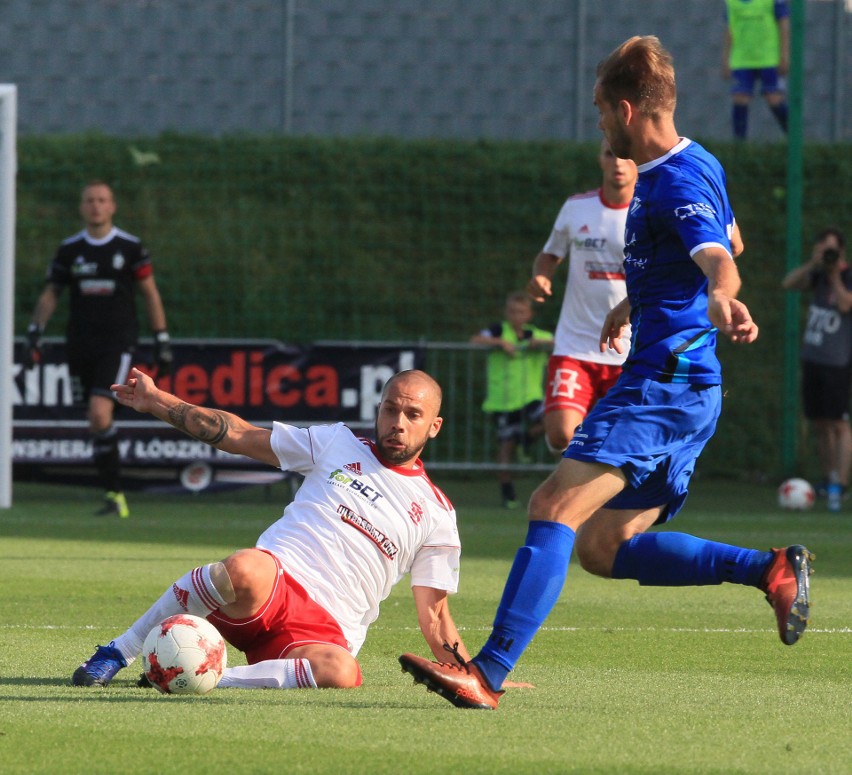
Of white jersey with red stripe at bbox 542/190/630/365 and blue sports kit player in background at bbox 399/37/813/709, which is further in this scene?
white jersey with red stripe at bbox 542/190/630/365

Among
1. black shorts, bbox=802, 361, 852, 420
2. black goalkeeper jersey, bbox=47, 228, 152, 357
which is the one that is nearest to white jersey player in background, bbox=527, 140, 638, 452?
black goalkeeper jersey, bbox=47, 228, 152, 357

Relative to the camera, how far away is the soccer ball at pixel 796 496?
1309cm

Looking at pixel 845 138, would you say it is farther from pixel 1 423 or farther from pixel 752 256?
pixel 1 423

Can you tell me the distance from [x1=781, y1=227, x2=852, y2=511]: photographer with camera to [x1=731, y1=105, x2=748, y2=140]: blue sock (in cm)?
301

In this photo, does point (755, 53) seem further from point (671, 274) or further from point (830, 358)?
point (671, 274)

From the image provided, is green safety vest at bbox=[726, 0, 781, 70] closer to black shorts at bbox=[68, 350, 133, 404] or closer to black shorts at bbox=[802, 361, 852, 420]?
black shorts at bbox=[802, 361, 852, 420]

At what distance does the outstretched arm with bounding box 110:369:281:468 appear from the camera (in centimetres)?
498

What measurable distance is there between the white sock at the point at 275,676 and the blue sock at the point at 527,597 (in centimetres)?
73

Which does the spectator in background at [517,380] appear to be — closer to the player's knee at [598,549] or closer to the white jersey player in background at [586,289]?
the white jersey player in background at [586,289]

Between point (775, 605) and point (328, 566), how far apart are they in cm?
146

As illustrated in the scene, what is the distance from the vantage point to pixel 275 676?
5.18m

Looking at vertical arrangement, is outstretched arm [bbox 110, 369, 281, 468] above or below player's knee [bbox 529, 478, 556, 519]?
above

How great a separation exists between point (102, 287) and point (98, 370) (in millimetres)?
638

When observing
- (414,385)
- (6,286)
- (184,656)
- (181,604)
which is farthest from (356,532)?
(6,286)
